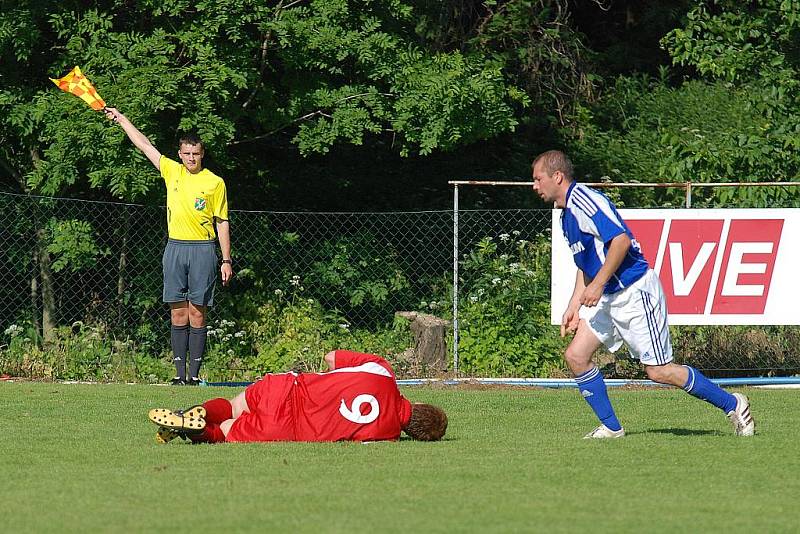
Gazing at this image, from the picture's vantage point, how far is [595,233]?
819 cm

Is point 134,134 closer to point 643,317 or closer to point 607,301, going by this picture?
point 607,301

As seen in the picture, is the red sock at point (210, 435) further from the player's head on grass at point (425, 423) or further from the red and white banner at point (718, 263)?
the red and white banner at point (718, 263)

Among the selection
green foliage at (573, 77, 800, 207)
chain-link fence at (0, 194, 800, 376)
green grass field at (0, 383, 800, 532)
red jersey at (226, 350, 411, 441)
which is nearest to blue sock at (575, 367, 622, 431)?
green grass field at (0, 383, 800, 532)

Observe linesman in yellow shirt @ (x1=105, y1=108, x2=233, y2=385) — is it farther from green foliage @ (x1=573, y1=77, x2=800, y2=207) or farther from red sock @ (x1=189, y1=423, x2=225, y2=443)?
green foliage @ (x1=573, y1=77, x2=800, y2=207)

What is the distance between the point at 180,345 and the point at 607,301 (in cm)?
555

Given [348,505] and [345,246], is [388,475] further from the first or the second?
[345,246]

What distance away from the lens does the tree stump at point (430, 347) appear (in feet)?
46.4

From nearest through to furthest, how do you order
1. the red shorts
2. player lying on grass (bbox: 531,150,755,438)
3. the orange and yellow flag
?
the red shorts < player lying on grass (bbox: 531,150,755,438) < the orange and yellow flag

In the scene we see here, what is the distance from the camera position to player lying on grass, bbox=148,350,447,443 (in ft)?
26.0

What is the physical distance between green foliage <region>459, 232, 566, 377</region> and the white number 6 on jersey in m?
6.06

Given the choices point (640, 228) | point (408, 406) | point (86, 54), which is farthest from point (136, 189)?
point (408, 406)

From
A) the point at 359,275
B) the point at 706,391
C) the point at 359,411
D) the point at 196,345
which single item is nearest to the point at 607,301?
the point at 706,391

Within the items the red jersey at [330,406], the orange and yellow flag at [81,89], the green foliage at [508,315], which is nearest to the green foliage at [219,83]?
the orange and yellow flag at [81,89]

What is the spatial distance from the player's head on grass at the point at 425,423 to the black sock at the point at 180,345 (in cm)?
487
